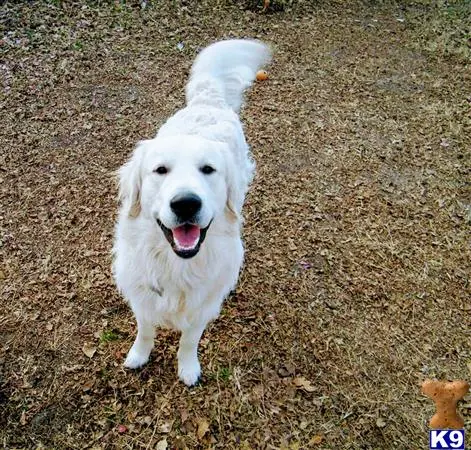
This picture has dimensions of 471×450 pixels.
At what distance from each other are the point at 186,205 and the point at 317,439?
1549mm

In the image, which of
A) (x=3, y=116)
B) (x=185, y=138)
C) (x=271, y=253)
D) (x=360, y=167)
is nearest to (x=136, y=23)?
(x=3, y=116)

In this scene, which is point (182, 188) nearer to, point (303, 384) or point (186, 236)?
point (186, 236)

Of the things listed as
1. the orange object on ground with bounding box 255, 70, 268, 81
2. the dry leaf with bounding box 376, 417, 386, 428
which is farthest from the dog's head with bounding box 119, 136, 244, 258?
the orange object on ground with bounding box 255, 70, 268, 81

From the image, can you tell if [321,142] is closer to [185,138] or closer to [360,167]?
[360,167]

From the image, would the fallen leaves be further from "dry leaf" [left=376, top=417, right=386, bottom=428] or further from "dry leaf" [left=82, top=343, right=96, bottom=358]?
"dry leaf" [left=376, top=417, right=386, bottom=428]

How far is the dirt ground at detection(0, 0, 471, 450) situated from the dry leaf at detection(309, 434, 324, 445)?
3cm

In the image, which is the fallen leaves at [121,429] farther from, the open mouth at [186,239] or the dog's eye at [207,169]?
the dog's eye at [207,169]

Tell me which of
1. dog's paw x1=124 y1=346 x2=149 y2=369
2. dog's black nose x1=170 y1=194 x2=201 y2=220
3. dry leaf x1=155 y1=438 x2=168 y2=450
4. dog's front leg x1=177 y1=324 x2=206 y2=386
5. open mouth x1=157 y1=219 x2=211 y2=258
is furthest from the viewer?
dog's paw x1=124 y1=346 x2=149 y2=369

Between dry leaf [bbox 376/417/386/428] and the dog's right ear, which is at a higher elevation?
the dog's right ear

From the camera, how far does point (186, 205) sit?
1914 millimetres

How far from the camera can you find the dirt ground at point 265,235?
2.64 metres

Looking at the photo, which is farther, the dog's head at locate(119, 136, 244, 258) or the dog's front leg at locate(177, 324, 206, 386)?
the dog's front leg at locate(177, 324, 206, 386)

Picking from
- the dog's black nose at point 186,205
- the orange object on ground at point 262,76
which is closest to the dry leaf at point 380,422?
the dog's black nose at point 186,205

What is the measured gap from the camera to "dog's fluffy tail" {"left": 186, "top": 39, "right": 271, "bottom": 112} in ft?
10.6
